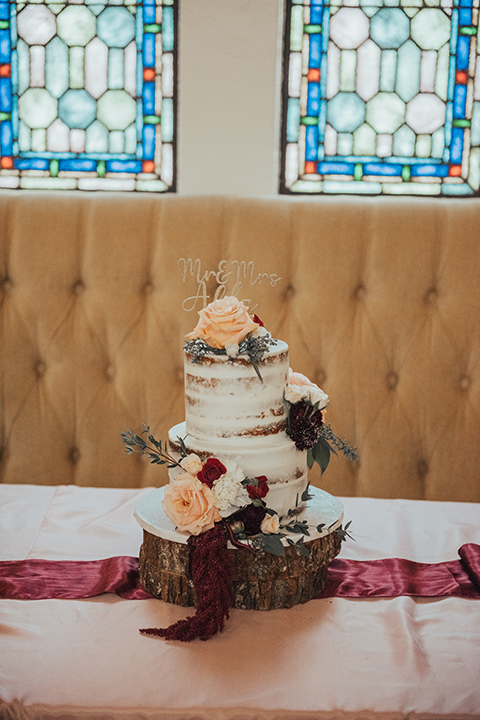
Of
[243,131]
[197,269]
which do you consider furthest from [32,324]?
[243,131]

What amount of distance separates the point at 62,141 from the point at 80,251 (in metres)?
0.43

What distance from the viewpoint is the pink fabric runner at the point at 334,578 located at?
Answer: 3.33 feet

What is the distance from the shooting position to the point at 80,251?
1768mm

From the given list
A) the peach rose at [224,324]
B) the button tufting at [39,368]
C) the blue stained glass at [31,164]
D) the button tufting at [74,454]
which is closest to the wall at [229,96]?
the blue stained glass at [31,164]

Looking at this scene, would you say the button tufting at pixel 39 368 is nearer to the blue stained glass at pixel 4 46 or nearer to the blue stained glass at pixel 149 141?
the blue stained glass at pixel 149 141

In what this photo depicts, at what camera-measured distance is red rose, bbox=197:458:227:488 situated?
946mm

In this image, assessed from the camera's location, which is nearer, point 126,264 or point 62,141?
point 126,264

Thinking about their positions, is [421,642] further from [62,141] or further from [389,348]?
[62,141]

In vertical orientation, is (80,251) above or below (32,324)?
above

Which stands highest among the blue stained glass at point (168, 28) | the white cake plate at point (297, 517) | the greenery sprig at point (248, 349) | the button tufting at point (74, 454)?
the blue stained glass at point (168, 28)

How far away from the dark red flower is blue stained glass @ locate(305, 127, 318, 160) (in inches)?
45.7

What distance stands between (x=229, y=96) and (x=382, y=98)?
1.42 feet

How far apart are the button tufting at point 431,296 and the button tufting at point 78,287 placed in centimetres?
86

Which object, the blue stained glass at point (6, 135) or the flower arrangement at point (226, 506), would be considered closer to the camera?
the flower arrangement at point (226, 506)
